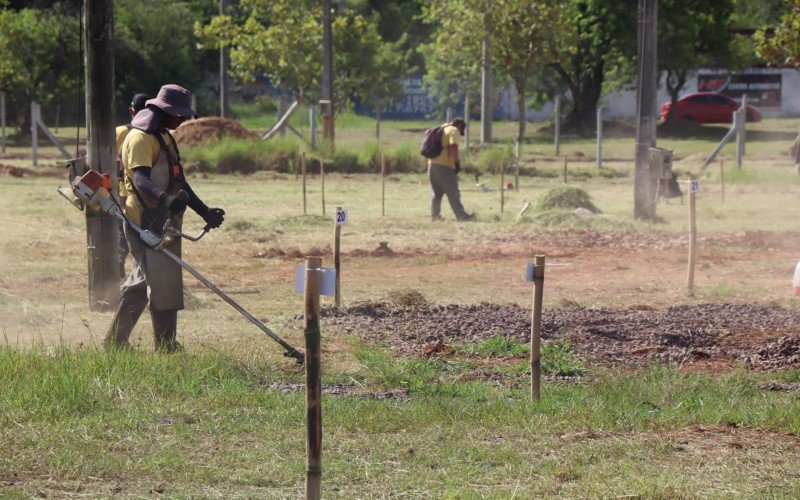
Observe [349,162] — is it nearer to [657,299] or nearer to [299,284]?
[657,299]

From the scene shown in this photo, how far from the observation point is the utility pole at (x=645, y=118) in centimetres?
1911

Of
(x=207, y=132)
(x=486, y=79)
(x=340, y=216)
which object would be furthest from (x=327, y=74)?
(x=340, y=216)

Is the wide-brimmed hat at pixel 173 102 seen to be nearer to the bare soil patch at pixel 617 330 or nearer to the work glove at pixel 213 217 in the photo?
the work glove at pixel 213 217

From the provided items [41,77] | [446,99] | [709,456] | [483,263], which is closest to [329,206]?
[483,263]

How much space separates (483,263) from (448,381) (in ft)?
23.0

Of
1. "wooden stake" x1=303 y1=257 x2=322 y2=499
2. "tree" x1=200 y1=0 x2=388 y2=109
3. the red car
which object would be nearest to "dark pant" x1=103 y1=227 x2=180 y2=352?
"wooden stake" x1=303 y1=257 x2=322 y2=499

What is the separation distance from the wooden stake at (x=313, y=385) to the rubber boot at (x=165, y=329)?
3.58 m

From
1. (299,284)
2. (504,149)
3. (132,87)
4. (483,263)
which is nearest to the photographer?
(299,284)

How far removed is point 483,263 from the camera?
15.4 m

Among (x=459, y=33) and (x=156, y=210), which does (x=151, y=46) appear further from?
(x=156, y=210)

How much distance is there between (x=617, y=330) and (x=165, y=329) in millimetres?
3652

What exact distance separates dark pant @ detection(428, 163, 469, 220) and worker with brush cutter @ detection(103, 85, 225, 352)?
1072 centimetres

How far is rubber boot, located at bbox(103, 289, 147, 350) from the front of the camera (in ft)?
28.9

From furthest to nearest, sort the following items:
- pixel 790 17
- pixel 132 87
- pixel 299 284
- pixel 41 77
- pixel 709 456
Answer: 1. pixel 132 87
2. pixel 41 77
3. pixel 790 17
4. pixel 709 456
5. pixel 299 284
